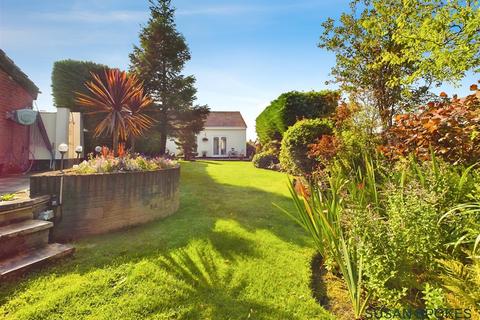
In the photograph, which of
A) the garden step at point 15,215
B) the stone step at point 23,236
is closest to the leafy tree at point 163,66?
the garden step at point 15,215

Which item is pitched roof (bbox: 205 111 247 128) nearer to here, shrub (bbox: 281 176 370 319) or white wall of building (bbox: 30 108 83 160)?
white wall of building (bbox: 30 108 83 160)

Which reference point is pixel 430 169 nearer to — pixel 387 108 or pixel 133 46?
pixel 387 108

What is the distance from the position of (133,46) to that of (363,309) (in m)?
17.4

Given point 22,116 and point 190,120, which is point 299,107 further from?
point 22,116

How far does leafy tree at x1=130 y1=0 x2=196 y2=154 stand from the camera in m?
14.6

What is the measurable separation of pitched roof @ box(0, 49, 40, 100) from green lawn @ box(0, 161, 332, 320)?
742 cm

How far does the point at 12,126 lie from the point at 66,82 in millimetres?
6412

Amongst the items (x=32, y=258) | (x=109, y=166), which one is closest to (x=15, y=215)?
(x=32, y=258)

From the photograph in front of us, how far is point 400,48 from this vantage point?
673cm

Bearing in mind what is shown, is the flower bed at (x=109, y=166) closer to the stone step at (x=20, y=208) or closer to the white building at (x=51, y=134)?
the stone step at (x=20, y=208)

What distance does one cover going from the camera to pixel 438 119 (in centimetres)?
379

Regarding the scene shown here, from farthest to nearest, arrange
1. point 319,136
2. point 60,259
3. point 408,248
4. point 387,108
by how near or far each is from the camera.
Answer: point 319,136 → point 387,108 → point 60,259 → point 408,248

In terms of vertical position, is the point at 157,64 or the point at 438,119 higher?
the point at 157,64

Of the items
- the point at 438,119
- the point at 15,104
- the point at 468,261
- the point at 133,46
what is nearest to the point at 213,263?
the point at 468,261
